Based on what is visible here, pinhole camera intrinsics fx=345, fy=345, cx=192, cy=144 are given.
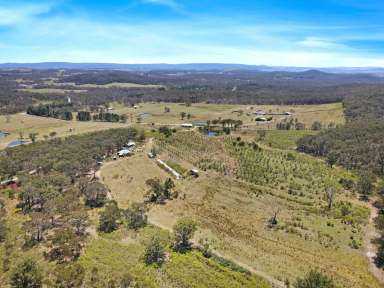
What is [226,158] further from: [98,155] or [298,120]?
[298,120]

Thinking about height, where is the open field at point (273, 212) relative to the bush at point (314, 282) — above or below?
below

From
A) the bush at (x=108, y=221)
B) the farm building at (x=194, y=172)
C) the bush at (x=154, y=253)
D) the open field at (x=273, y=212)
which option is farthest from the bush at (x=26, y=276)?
the farm building at (x=194, y=172)

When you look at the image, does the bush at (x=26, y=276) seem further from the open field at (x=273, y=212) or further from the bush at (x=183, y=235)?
the open field at (x=273, y=212)

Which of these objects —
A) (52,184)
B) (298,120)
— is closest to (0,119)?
(52,184)

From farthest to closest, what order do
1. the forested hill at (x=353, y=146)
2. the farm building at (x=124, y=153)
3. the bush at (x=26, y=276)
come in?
1. the forested hill at (x=353, y=146)
2. the farm building at (x=124, y=153)
3. the bush at (x=26, y=276)

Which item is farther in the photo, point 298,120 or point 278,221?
point 298,120
